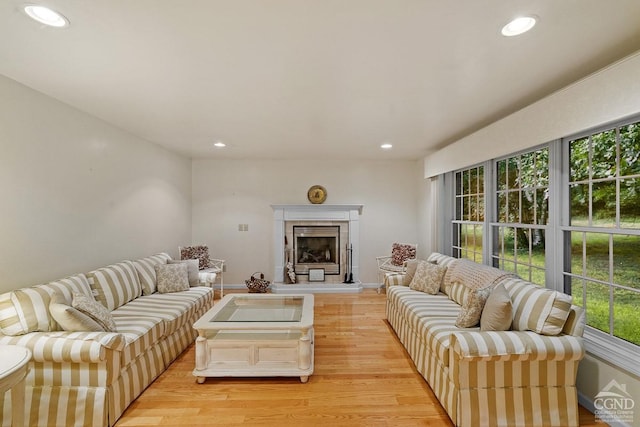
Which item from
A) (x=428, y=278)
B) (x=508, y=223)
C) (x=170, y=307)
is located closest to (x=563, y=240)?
(x=508, y=223)

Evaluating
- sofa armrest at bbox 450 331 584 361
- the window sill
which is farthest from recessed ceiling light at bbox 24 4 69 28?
the window sill

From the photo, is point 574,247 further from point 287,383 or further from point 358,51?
point 287,383

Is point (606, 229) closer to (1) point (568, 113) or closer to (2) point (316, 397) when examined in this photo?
(1) point (568, 113)

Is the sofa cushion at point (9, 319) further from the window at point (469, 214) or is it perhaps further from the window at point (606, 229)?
the window at point (469, 214)

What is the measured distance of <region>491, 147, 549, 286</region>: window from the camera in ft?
9.62

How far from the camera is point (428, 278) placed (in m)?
3.72

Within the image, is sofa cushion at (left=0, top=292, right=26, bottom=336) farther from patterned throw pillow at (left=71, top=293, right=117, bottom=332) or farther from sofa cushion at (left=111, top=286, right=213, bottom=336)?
sofa cushion at (left=111, top=286, right=213, bottom=336)

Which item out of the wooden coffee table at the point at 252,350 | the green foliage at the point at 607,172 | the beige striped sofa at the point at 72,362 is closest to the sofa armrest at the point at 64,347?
the beige striped sofa at the point at 72,362

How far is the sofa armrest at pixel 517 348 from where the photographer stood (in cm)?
203

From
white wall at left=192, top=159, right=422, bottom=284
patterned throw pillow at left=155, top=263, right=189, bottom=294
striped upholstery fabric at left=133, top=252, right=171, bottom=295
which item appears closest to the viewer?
striped upholstery fabric at left=133, top=252, right=171, bottom=295

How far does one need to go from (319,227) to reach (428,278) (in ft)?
8.70

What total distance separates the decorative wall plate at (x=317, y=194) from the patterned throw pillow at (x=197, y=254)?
212cm

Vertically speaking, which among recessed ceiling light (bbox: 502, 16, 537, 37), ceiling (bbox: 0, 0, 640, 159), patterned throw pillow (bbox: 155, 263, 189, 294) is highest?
ceiling (bbox: 0, 0, 640, 159)

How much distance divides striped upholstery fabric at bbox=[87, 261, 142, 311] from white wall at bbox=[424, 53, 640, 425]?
410cm
